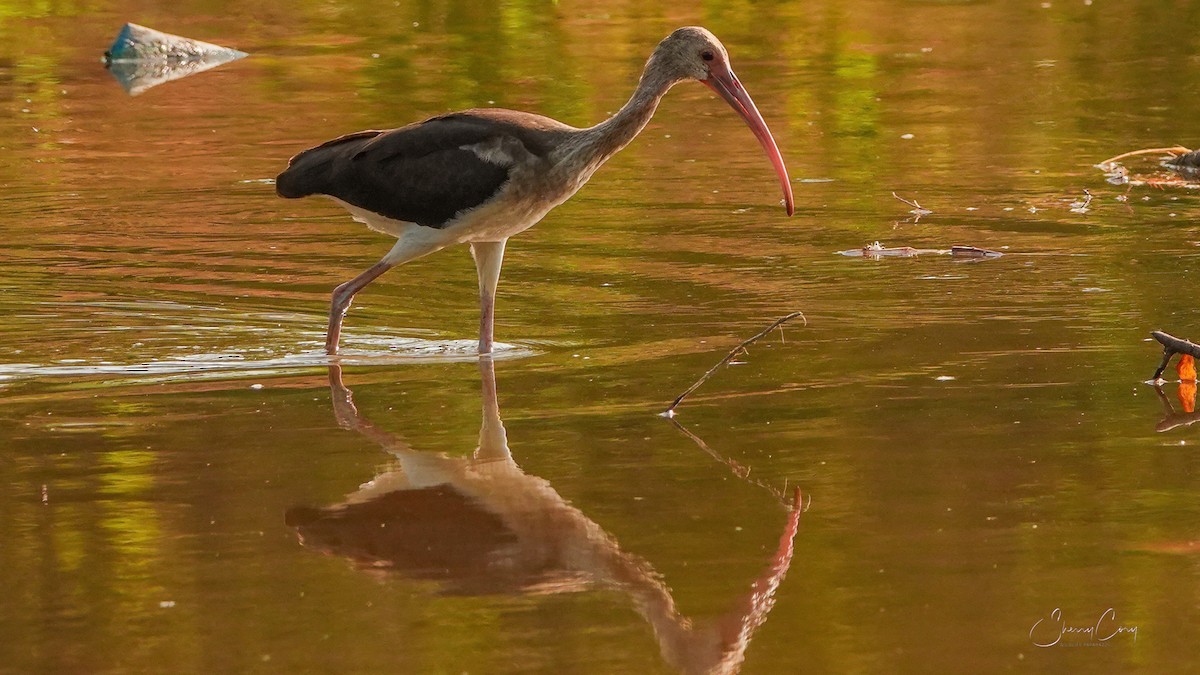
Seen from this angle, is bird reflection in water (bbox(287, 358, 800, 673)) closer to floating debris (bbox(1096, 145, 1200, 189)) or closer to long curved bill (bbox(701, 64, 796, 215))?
long curved bill (bbox(701, 64, 796, 215))

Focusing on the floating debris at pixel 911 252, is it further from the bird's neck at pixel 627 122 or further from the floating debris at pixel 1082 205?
the bird's neck at pixel 627 122

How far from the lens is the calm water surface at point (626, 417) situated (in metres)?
5.87

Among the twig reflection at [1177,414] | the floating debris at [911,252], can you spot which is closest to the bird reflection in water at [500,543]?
the twig reflection at [1177,414]

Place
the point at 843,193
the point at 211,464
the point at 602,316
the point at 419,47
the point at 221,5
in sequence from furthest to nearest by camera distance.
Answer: the point at 221,5
the point at 419,47
the point at 843,193
the point at 602,316
the point at 211,464

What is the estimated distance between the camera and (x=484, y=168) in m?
9.41

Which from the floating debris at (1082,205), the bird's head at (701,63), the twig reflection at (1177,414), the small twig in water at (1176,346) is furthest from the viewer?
the floating debris at (1082,205)

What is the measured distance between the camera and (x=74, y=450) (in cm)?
786

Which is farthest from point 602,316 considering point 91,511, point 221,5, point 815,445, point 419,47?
point 221,5

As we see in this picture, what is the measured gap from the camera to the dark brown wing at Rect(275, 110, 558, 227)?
9.44 meters

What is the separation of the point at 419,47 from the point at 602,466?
16339 mm

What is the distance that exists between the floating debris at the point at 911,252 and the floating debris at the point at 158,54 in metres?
11.5

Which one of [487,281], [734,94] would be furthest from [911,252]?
[487,281]

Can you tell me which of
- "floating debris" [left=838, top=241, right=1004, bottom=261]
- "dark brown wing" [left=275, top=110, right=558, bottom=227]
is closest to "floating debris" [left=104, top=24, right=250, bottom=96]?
"floating debris" [left=838, top=241, right=1004, bottom=261]

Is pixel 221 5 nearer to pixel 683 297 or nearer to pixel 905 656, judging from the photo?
pixel 683 297
